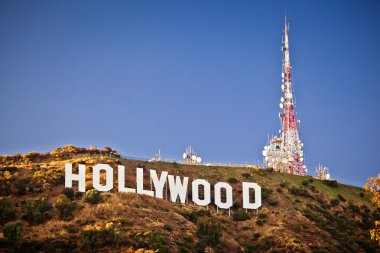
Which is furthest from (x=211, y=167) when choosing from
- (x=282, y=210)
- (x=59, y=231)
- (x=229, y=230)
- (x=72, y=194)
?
(x=59, y=231)

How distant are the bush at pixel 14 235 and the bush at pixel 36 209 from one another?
7006 millimetres

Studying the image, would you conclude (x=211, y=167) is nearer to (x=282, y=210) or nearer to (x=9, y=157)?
(x=282, y=210)

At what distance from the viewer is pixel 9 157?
88.0 metres

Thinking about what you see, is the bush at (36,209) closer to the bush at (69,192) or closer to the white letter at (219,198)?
the bush at (69,192)

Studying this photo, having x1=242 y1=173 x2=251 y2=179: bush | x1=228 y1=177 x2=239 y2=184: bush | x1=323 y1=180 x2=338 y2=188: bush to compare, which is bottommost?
x1=323 y1=180 x2=338 y2=188: bush

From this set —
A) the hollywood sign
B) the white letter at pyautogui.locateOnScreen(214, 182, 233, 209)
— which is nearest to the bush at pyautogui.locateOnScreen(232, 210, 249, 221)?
the hollywood sign

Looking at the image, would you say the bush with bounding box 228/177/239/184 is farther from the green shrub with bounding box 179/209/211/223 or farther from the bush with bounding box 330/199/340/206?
the green shrub with bounding box 179/209/211/223

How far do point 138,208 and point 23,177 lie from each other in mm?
20786

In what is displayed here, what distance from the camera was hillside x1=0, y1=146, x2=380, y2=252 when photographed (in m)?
49.6

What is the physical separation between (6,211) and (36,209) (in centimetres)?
345

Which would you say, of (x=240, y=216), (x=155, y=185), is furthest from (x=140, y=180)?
(x=240, y=216)

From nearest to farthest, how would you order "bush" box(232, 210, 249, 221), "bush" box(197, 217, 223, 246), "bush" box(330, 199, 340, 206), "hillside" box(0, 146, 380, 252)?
"hillside" box(0, 146, 380, 252)
"bush" box(197, 217, 223, 246)
"bush" box(232, 210, 249, 221)
"bush" box(330, 199, 340, 206)

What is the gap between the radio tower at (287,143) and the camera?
4011 inches

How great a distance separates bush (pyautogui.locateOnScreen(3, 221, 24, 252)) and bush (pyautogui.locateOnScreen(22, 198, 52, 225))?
7006 mm
